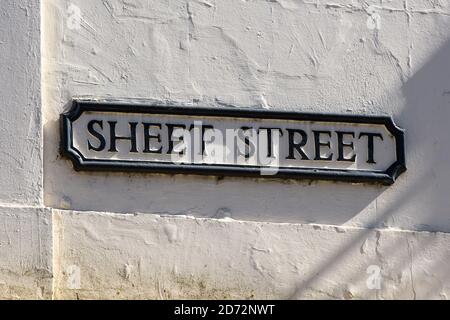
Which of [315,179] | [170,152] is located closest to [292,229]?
[315,179]

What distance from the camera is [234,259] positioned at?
8.26 metres

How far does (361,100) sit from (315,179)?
618 millimetres

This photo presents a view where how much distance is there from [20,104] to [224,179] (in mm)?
1369

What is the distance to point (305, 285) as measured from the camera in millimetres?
8359

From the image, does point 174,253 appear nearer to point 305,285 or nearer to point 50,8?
point 305,285

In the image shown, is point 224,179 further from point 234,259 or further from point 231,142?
point 234,259

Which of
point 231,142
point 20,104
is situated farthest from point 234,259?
point 20,104

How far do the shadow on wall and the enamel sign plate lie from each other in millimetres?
144

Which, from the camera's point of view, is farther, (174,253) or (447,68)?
(447,68)

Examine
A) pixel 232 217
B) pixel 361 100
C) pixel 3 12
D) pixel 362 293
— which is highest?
pixel 3 12

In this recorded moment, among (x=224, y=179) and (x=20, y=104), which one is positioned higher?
(x=20, y=104)

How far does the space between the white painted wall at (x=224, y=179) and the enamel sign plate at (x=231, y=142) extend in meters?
0.08

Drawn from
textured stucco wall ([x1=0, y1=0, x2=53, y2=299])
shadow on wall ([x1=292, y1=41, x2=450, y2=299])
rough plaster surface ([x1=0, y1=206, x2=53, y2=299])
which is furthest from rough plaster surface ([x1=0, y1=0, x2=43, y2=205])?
shadow on wall ([x1=292, y1=41, x2=450, y2=299])

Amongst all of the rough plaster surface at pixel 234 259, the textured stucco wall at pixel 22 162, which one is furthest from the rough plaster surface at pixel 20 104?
the rough plaster surface at pixel 234 259
